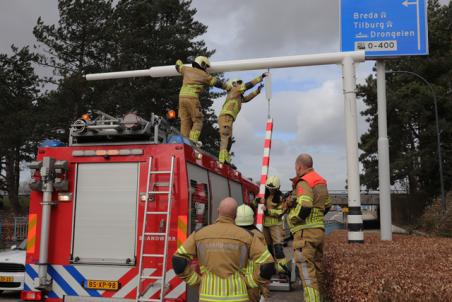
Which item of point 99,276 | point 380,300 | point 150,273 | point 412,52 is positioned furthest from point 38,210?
point 412,52

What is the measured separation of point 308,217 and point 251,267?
2.29 metres

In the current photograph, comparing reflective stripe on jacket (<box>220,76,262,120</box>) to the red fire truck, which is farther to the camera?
reflective stripe on jacket (<box>220,76,262,120</box>)

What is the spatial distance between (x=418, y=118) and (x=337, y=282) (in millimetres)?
38788

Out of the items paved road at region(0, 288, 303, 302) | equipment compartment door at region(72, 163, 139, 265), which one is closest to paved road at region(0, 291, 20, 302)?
paved road at region(0, 288, 303, 302)

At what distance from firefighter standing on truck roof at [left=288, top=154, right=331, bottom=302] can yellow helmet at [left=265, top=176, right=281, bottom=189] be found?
73.9 inches

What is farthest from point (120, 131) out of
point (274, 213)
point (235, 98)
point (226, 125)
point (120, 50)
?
point (120, 50)

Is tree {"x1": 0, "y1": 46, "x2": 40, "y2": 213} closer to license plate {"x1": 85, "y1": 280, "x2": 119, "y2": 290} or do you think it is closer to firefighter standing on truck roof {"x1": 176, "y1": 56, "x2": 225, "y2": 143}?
firefighter standing on truck roof {"x1": 176, "y1": 56, "x2": 225, "y2": 143}

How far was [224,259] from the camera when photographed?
388cm

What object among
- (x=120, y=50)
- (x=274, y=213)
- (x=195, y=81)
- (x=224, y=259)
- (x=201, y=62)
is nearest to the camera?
(x=224, y=259)

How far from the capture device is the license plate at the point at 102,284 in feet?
18.6

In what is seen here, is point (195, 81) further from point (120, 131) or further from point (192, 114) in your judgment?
point (120, 131)

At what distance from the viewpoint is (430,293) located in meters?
3.74

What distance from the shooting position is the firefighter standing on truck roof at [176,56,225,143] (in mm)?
9055

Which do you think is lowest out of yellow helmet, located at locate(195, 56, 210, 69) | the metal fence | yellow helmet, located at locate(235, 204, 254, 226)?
the metal fence
